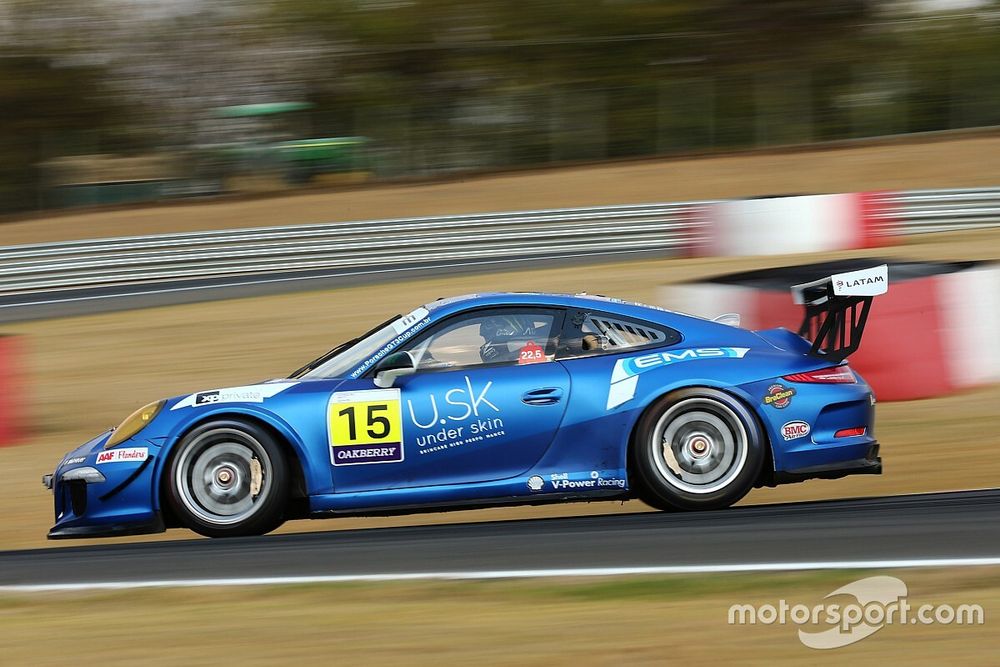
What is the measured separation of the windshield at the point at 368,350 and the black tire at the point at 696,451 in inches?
48.2

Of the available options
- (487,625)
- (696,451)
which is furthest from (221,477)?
(696,451)

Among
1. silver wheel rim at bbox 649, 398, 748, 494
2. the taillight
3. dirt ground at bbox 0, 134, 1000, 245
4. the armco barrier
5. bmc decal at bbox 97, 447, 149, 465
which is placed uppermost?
dirt ground at bbox 0, 134, 1000, 245

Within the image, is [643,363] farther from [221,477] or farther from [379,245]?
[379,245]

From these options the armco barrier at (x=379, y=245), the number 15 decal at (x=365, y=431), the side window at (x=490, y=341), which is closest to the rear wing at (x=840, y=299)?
the side window at (x=490, y=341)

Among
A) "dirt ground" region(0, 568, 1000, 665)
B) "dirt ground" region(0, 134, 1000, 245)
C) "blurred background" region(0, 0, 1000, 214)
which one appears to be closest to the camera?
"dirt ground" region(0, 568, 1000, 665)

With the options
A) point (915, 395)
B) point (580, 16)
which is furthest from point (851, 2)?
point (915, 395)

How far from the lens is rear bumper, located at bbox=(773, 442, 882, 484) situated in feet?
19.8

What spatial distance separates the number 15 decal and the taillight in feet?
6.25

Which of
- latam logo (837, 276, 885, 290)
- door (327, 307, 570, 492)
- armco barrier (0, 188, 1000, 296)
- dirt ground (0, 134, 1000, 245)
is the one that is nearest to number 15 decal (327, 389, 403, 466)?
door (327, 307, 570, 492)

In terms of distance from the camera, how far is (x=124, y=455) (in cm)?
599

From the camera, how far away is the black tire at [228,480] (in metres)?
5.94

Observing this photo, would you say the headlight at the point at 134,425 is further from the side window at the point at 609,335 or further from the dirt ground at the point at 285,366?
the side window at the point at 609,335

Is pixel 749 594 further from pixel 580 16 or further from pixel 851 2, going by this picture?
pixel 851 2

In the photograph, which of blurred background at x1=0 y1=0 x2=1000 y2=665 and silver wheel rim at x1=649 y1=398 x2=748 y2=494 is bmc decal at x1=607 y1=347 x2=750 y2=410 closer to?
silver wheel rim at x1=649 y1=398 x2=748 y2=494
